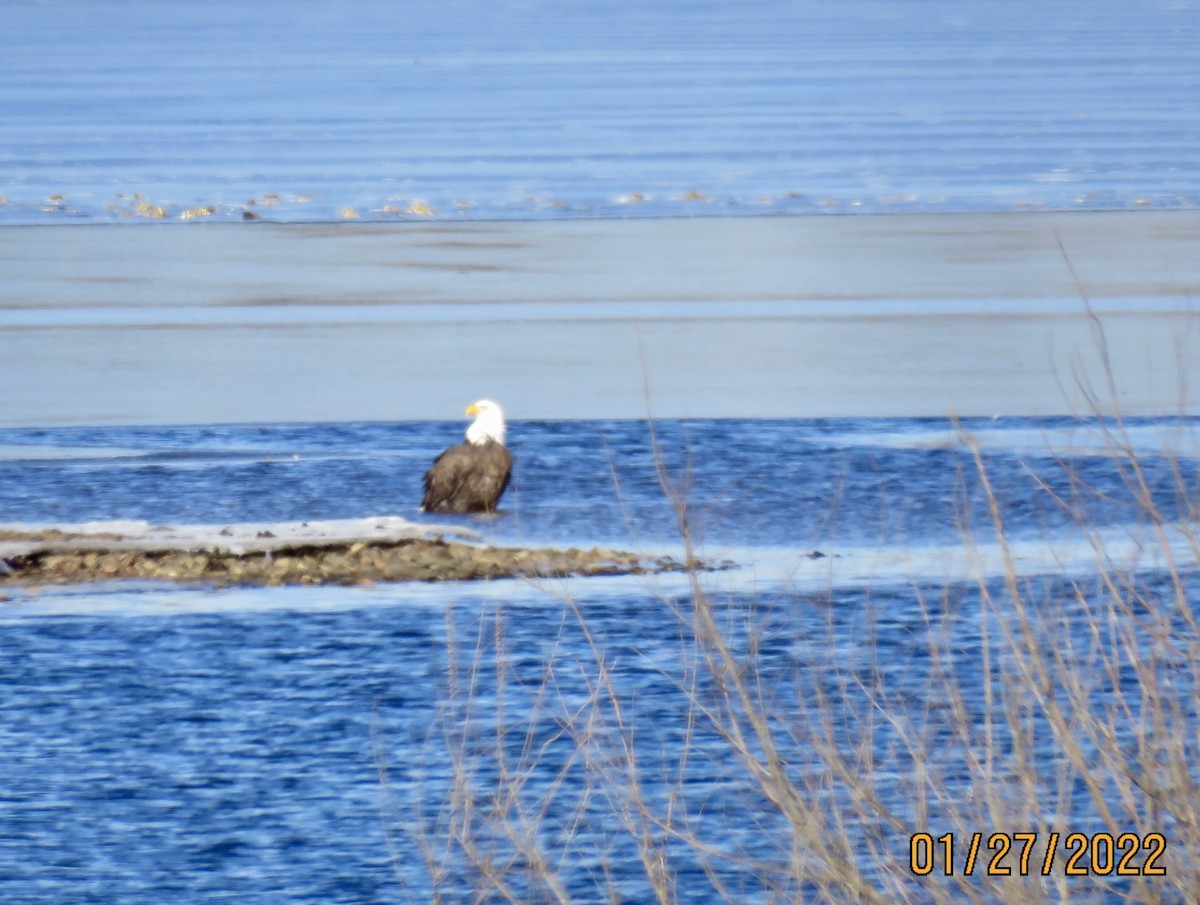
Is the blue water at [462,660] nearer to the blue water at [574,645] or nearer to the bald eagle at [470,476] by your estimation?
the blue water at [574,645]

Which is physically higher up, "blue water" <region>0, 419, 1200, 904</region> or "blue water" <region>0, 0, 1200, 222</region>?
"blue water" <region>0, 0, 1200, 222</region>

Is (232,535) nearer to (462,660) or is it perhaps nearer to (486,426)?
(486,426)

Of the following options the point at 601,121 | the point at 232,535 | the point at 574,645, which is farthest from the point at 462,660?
the point at 601,121

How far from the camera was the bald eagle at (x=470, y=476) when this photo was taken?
33.3 feet

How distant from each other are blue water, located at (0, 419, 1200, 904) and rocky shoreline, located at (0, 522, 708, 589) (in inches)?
7.3

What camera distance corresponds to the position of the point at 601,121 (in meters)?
36.8

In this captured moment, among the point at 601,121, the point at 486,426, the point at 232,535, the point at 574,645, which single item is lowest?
the point at 574,645

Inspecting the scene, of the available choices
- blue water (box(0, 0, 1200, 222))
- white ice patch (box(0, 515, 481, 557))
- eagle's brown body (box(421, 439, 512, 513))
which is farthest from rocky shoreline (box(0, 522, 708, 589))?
blue water (box(0, 0, 1200, 222))

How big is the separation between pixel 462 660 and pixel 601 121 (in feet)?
98.1

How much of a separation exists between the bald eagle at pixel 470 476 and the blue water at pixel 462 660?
0.15 m

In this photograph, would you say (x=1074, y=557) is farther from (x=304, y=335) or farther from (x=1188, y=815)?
(x=304, y=335)

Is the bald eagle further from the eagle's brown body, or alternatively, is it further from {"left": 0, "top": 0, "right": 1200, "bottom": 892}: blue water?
{"left": 0, "top": 0, "right": 1200, "bottom": 892}: blue water

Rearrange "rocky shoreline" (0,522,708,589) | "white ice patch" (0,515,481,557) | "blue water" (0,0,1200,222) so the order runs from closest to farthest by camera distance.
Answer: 1. "rocky shoreline" (0,522,708,589)
2. "white ice patch" (0,515,481,557)
3. "blue water" (0,0,1200,222)

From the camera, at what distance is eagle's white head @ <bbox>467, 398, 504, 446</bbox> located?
33.7ft
